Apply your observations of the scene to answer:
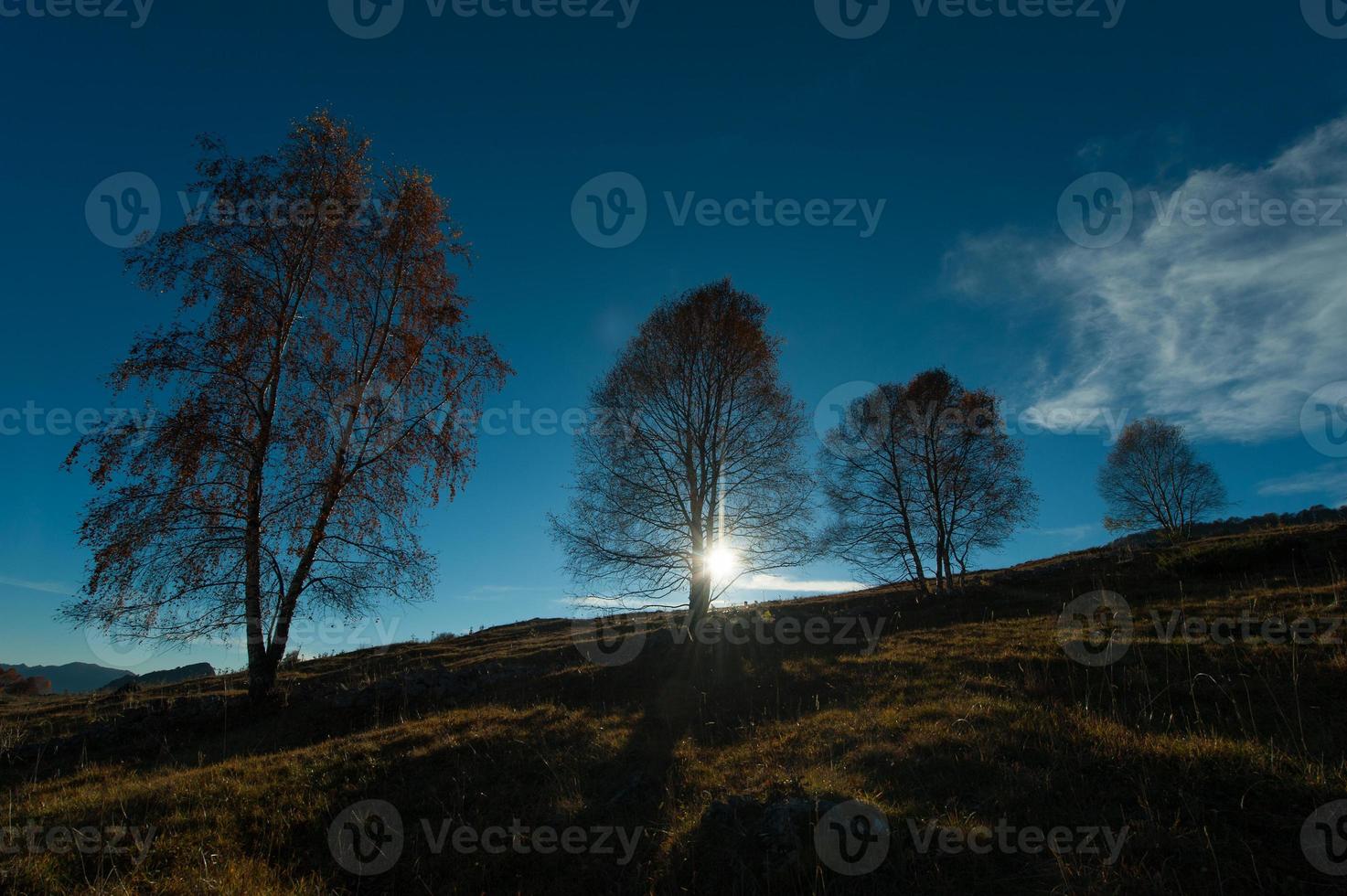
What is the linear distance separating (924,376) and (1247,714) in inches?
784

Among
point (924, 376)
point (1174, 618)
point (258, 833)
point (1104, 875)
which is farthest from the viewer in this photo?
point (924, 376)

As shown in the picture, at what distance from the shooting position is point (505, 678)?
14.0 m

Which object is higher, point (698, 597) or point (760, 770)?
point (698, 597)

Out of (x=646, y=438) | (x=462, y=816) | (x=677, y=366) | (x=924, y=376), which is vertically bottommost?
(x=462, y=816)

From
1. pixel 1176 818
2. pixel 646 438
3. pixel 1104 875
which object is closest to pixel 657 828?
pixel 1104 875

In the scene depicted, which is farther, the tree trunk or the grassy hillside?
the tree trunk

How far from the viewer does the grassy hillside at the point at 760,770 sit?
4.13 meters

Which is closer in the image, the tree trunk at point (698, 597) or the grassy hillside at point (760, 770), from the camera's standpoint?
the grassy hillside at point (760, 770)

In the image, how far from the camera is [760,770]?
6.24 metres

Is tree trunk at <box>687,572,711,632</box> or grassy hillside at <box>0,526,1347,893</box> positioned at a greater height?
tree trunk at <box>687,572,711,632</box>

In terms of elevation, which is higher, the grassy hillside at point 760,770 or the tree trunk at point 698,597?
the tree trunk at point 698,597

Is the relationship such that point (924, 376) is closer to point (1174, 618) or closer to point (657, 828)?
point (1174, 618)

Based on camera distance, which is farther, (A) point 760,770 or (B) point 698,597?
(B) point 698,597

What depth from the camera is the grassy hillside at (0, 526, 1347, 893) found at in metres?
4.13
